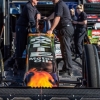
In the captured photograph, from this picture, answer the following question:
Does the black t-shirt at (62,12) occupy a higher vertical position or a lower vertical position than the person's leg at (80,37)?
higher

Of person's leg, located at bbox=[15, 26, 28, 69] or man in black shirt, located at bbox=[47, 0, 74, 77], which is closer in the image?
man in black shirt, located at bbox=[47, 0, 74, 77]

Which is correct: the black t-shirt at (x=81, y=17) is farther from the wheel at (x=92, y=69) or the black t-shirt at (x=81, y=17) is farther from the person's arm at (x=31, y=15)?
the wheel at (x=92, y=69)

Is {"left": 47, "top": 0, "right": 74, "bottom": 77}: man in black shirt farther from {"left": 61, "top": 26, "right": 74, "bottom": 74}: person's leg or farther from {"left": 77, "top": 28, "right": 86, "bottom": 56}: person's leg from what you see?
Answer: {"left": 77, "top": 28, "right": 86, "bottom": 56}: person's leg

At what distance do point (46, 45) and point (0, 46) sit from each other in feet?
21.8

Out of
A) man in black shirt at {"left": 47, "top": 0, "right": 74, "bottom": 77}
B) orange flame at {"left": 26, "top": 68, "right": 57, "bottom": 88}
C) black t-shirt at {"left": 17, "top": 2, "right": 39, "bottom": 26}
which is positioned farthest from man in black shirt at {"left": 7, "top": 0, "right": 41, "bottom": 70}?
orange flame at {"left": 26, "top": 68, "right": 57, "bottom": 88}

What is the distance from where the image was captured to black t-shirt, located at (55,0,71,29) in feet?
26.3

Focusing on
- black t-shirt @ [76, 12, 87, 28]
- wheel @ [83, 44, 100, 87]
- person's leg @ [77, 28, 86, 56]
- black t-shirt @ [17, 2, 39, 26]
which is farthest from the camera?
person's leg @ [77, 28, 86, 56]

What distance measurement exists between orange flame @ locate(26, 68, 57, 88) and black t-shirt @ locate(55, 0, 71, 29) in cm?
255

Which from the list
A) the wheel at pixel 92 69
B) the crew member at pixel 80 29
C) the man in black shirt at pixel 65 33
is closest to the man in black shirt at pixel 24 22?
the man in black shirt at pixel 65 33

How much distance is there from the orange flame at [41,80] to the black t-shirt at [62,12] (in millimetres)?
2552

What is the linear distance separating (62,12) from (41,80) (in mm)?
3089

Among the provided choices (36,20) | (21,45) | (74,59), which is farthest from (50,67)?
(74,59)

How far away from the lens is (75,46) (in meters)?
11.5

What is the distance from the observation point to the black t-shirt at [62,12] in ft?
26.3
